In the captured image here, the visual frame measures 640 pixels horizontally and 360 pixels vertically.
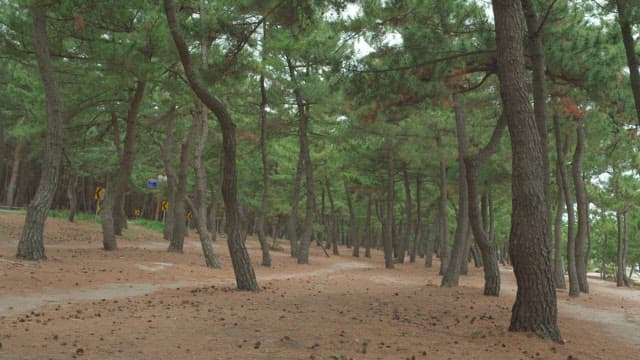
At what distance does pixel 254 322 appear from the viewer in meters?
7.99

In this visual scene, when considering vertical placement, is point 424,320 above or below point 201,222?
below

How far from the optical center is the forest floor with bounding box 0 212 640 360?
6.28m

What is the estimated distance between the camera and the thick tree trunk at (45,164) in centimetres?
1413

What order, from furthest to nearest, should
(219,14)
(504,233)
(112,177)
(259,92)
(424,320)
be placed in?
(504,233) < (112,177) < (259,92) < (219,14) < (424,320)

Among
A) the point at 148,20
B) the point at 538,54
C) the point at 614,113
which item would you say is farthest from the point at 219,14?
the point at 614,113

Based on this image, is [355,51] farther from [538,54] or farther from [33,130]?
[33,130]

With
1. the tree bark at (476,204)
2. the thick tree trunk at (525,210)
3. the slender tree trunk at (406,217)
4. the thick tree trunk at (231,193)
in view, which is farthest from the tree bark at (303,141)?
the thick tree trunk at (525,210)

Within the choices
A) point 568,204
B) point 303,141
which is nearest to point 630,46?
point 568,204

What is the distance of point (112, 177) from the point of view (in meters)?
31.4

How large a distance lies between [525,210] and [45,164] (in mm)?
12347

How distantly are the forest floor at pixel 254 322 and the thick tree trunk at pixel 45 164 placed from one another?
54cm

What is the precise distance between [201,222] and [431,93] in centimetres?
948

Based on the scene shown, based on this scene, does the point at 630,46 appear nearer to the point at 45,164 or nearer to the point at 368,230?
the point at 45,164

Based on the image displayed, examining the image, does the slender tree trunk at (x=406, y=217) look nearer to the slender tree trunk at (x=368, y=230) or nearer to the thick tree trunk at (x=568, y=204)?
the slender tree trunk at (x=368, y=230)
